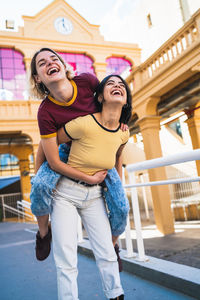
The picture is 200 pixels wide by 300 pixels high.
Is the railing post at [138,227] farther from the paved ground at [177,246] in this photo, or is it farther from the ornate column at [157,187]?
the ornate column at [157,187]

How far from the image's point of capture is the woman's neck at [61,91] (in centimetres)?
125

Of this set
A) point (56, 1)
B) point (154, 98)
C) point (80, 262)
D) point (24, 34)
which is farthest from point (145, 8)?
point (80, 262)

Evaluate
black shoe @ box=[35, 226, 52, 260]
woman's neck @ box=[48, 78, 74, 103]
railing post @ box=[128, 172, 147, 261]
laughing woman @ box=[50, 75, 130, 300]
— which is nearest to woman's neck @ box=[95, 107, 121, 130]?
laughing woman @ box=[50, 75, 130, 300]

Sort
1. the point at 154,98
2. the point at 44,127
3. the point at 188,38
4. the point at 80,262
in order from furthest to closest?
the point at 154,98 < the point at 188,38 < the point at 80,262 < the point at 44,127

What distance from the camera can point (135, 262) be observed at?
6.88 ft

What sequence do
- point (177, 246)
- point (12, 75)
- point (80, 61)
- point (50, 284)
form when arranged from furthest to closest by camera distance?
point (80, 61) < point (12, 75) < point (177, 246) < point (50, 284)

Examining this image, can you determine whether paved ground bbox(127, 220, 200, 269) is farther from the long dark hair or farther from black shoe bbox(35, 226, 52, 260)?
the long dark hair

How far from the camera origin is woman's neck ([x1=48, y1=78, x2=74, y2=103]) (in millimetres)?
1250

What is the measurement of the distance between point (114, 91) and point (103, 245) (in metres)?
0.83

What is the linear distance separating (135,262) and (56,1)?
1295cm

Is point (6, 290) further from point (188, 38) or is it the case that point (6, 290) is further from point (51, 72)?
point (188, 38)

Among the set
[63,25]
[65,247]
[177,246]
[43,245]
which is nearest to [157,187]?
[177,246]

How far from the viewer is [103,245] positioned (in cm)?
138

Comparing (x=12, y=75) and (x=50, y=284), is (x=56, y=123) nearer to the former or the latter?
(x=50, y=284)
